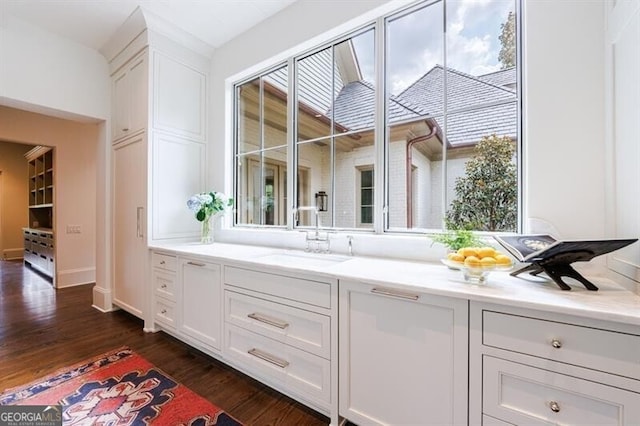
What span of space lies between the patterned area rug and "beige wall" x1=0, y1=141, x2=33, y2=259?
7447 mm

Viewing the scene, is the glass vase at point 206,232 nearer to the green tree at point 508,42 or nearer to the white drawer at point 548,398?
the white drawer at point 548,398

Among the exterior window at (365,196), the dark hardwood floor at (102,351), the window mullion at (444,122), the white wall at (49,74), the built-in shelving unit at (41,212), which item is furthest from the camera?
the built-in shelving unit at (41,212)

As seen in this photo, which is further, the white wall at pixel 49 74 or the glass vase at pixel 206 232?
the glass vase at pixel 206 232

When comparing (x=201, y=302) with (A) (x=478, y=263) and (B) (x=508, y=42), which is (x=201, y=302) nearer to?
(A) (x=478, y=263)

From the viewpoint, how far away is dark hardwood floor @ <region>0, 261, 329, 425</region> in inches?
64.7

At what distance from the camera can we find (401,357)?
1.28m

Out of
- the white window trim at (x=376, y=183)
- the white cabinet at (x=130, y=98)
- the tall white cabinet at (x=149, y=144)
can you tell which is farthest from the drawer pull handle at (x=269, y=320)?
the white cabinet at (x=130, y=98)

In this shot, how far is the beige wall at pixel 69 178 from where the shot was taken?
13.5 feet

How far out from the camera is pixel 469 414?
1.12m

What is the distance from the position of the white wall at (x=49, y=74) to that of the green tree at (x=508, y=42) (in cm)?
388

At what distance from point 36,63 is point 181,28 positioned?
57.4 inches

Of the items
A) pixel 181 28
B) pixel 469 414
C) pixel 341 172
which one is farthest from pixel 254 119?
pixel 469 414

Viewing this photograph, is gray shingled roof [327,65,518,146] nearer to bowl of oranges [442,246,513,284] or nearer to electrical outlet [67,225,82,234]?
bowl of oranges [442,246,513,284]

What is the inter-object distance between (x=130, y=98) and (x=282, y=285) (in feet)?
8.94
